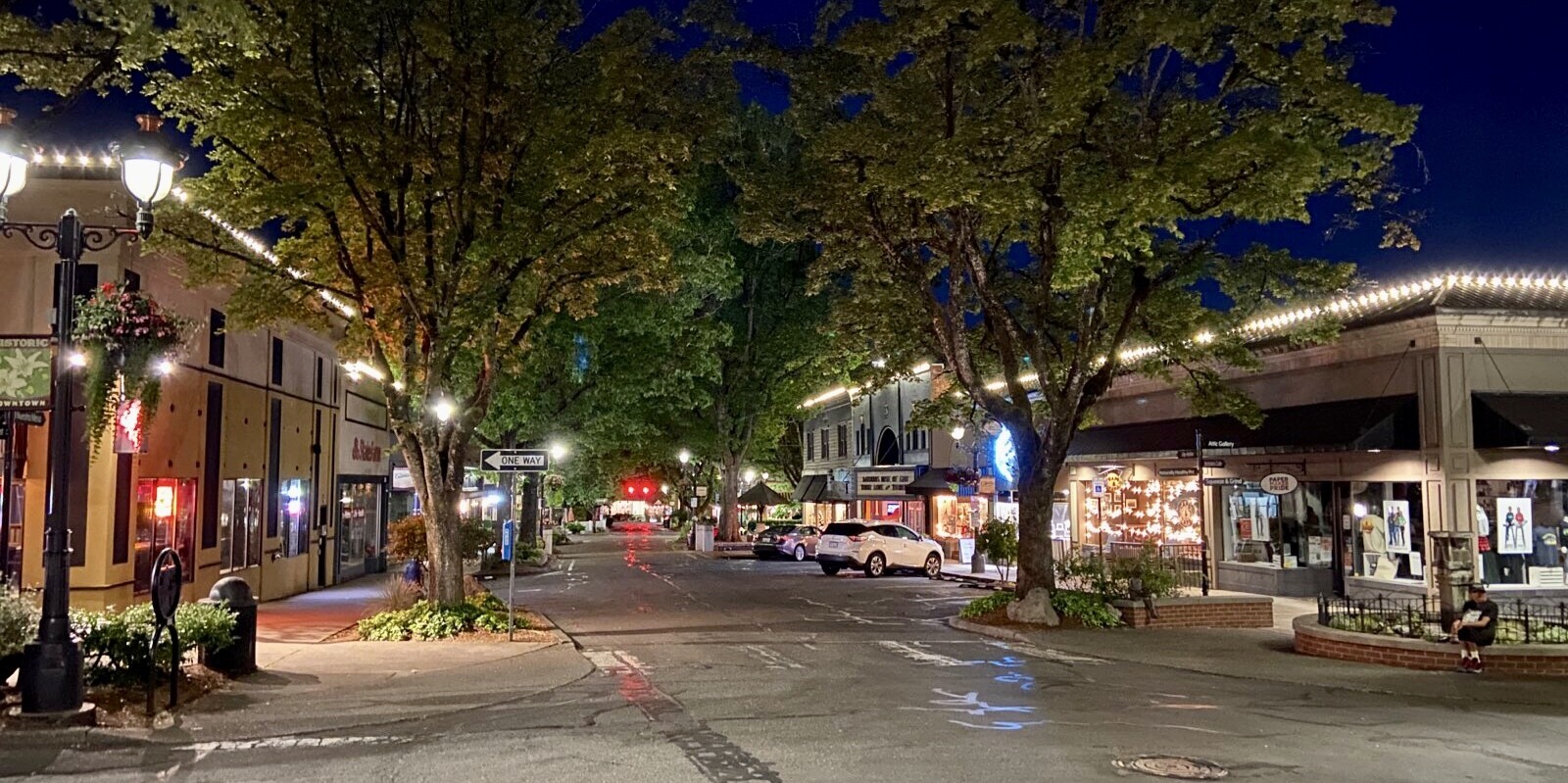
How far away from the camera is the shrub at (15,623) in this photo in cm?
1074

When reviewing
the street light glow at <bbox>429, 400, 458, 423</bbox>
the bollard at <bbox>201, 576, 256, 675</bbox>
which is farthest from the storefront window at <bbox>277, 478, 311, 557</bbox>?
the bollard at <bbox>201, 576, 256, 675</bbox>

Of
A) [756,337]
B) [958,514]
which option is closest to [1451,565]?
[958,514]

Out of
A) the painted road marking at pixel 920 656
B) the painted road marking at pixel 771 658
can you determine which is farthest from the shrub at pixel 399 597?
the painted road marking at pixel 920 656

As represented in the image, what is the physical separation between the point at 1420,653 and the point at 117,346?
15655 mm

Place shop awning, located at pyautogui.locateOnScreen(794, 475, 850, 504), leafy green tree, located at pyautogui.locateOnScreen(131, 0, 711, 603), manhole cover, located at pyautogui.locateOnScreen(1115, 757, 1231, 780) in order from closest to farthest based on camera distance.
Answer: manhole cover, located at pyautogui.locateOnScreen(1115, 757, 1231, 780) → leafy green tree, located at pyautogui.locateOnScreen(131, 0, 711, 603) → shop awning, located at pyautogui.locateOnScreen(794, 475, 850, 504)

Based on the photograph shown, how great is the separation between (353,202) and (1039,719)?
1261 centimetres

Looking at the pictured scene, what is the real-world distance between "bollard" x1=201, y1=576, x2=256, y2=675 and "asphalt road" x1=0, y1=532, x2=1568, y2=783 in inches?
58.3

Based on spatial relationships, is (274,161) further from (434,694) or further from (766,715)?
(766,715)

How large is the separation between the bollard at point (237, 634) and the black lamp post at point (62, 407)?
7.68 ft

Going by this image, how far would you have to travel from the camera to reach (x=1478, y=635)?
46.1 feet

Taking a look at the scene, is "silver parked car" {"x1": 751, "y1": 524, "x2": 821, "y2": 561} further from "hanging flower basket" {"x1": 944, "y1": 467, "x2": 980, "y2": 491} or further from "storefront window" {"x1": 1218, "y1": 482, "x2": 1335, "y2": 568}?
"storefront window" {"x1": 1218, "y1": 482, "x2": 1335, "y2": 568}

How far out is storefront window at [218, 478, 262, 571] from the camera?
2095cm

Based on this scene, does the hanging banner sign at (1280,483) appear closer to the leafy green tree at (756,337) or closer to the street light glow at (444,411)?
the street light glow at (444,411)

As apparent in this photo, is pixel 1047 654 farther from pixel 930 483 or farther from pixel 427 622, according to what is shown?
pixel 930 483
